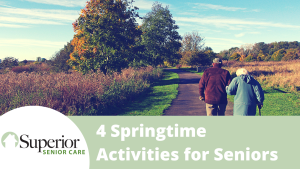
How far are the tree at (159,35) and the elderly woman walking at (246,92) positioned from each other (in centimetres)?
2559

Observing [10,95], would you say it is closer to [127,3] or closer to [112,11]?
[112,11]

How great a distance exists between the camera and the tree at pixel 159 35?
101 ft

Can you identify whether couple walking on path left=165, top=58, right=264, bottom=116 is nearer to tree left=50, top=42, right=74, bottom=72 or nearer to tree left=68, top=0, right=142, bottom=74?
tree left=68, top=0, right=142, bottom=74

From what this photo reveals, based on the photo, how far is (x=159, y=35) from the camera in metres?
31.0

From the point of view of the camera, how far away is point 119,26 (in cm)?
1772

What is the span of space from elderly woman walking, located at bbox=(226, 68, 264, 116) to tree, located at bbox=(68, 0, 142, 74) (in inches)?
512

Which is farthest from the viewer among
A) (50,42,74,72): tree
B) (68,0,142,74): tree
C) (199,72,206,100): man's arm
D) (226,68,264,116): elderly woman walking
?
(50,42,74,72): tree

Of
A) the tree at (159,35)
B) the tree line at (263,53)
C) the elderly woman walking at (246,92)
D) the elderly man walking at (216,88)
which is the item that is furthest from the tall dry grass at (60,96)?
the tree line at (263,53)

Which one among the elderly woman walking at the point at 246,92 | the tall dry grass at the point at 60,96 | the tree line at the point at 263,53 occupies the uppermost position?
the tree line at the point at 263,53

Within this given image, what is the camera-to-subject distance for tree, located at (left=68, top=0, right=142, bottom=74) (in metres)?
16.5

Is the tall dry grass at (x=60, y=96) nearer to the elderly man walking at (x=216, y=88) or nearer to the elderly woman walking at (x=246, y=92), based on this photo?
the elderly man walking at (x=216, y=88)

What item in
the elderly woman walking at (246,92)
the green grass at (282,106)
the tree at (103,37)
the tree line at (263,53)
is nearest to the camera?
the elderly woman walking at (246,92)

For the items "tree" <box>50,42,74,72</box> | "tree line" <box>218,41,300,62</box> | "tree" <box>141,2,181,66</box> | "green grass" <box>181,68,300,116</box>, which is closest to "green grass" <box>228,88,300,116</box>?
"green grass" <box>181,68,300,116</box>

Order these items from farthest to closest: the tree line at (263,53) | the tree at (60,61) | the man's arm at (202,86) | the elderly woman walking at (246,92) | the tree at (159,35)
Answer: the tree line at (263,53), the tree at (60,61), the tree at (159,35), the man's arm at (202,86), the elderly woman walking at (246,92)
